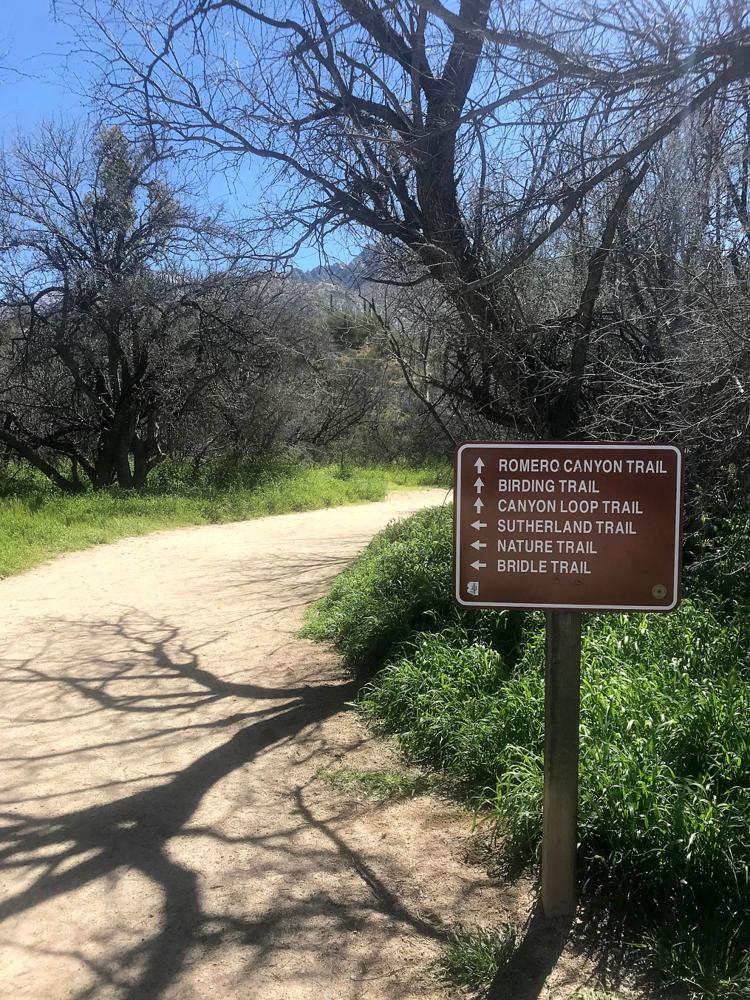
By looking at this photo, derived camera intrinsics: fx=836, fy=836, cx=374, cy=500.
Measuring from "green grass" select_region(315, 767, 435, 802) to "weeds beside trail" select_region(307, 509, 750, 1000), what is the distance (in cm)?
18

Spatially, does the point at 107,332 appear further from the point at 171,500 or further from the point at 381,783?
the point at 381,783

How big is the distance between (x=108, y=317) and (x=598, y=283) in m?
12.2

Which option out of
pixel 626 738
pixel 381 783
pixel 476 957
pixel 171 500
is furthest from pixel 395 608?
pixel 171 500

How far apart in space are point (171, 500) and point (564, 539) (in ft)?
47.2

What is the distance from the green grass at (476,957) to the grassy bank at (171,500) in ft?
28.2

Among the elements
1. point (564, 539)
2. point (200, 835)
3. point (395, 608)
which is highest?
point (564, 539)

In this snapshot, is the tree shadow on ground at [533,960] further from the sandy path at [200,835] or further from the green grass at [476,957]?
the sandy path at [200,835]

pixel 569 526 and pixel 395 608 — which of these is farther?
pixel 395 608

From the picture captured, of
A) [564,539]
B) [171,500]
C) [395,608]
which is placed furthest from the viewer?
[171,500]

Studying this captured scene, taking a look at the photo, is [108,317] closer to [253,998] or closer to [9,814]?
[9,814]

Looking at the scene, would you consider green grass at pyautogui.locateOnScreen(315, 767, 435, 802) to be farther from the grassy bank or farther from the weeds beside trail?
the grassy bank

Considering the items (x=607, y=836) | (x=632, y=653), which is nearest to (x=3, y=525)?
(x=632, y=653)

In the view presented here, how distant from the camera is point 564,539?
9.36 ft

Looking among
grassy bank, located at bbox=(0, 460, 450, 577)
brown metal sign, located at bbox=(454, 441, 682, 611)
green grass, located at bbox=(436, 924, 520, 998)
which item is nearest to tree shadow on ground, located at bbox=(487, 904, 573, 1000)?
green grass, located at bbox=(436, 924, 520, 998)
